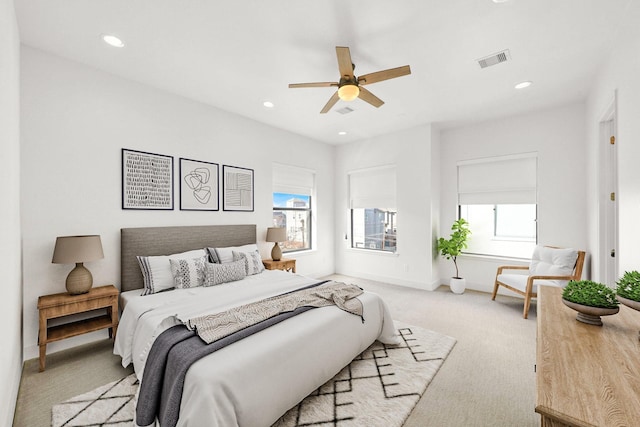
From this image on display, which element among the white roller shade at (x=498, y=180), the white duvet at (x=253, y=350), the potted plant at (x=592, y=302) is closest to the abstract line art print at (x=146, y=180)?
the white duvet at (x=253, y=350)

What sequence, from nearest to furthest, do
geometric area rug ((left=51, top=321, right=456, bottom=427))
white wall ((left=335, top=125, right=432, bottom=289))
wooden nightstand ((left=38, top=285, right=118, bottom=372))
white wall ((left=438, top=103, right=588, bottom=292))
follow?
geometric area rug ((left=51, top=321, right=456, bottom=427)) < wooden nightstand ((left=38, top=285, right=118, bottom=372)) < white wall ((left=438, top=103, right=588, bottom=292)) < white wall ((left=335, top=125, right=432, bottom=289))

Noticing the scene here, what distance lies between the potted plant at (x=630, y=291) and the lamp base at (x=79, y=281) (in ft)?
12.6

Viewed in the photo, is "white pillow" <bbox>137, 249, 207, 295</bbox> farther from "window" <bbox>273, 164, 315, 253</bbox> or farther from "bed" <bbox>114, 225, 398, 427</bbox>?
"window" <bbox>273, 164, 315, 253</bbox>

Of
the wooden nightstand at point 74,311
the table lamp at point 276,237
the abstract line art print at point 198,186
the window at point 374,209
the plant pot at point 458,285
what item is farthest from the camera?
the window at point 374,209

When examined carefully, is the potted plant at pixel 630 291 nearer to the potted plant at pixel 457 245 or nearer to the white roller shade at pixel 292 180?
the potted plant at pixel 457 245

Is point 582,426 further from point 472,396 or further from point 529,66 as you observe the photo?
point 529,66

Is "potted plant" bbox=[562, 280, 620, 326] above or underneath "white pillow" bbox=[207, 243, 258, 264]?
above

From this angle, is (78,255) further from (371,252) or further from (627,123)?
(627,123)

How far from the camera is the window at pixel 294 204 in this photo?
4.95 m

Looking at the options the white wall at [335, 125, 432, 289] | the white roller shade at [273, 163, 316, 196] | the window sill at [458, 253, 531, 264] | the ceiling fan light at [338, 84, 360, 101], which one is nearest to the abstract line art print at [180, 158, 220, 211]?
the white roller shade at [273, 163, 316, 196]

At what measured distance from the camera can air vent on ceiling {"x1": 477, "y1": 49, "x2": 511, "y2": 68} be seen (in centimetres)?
263

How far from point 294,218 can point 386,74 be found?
338cm

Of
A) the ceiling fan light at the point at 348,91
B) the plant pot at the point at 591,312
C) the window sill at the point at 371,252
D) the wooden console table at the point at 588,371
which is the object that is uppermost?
A: the ceiling fan light at the point at 348,91

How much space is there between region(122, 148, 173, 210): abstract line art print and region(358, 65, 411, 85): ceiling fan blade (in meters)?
2.56
